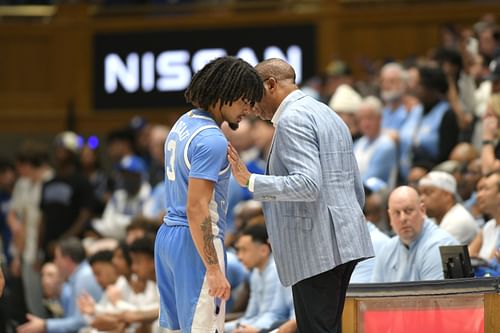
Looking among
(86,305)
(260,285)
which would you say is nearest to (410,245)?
(260,285)

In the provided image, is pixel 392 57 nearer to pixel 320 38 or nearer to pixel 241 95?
pixel 320 38

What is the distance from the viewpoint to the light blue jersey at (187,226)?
526 cm

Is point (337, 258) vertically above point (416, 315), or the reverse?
point (337, 258)

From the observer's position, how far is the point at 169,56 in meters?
14.6

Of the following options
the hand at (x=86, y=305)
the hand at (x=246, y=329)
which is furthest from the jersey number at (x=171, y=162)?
the hand at (x=86, y=305)

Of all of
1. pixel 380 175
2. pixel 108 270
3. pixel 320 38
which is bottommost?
pixel 108 270

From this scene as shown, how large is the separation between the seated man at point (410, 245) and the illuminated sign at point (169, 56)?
7193 mm

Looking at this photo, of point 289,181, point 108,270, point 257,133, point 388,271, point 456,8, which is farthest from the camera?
point 456,8

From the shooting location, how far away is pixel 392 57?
47.4 feet

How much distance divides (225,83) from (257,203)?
404 cm

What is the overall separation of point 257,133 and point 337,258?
20.3 feet

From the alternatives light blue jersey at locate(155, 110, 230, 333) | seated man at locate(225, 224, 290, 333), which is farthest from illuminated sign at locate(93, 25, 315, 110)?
light blue jersey at locate(155, 110, 230, 333)

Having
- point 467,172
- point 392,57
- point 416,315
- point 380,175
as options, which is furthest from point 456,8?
point 416,315

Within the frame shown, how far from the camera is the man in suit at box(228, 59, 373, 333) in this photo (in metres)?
5.38
